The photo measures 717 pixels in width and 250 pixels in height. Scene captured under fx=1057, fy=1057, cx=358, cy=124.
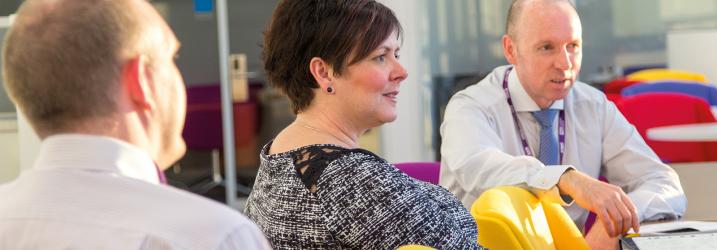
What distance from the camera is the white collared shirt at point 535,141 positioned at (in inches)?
118

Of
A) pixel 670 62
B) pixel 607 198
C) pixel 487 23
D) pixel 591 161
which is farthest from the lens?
pixel 670 62

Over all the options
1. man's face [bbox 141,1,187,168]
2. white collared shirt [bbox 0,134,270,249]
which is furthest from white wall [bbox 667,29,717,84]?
white collared shirt [bbox 0,134,270,249]

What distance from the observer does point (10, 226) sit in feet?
3.96

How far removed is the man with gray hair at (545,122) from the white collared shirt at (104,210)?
5.89 ft

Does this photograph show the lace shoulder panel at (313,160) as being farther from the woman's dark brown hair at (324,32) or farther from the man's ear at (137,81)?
the man's ear at (137,81)

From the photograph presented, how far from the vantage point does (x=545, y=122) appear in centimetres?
310

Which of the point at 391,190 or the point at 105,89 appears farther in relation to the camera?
the point at 391,190

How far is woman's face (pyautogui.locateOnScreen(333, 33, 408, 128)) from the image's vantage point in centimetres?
222

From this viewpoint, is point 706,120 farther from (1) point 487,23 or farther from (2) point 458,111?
(2) point 458,111

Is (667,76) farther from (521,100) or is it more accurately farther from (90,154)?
(90,154)

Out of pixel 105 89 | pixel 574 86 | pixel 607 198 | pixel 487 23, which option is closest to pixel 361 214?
pixel 607 198

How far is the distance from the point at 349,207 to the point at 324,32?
16.7 inches

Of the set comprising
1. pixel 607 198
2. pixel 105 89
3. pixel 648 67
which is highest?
pixel 105 89

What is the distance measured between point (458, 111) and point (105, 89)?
2079 mm
